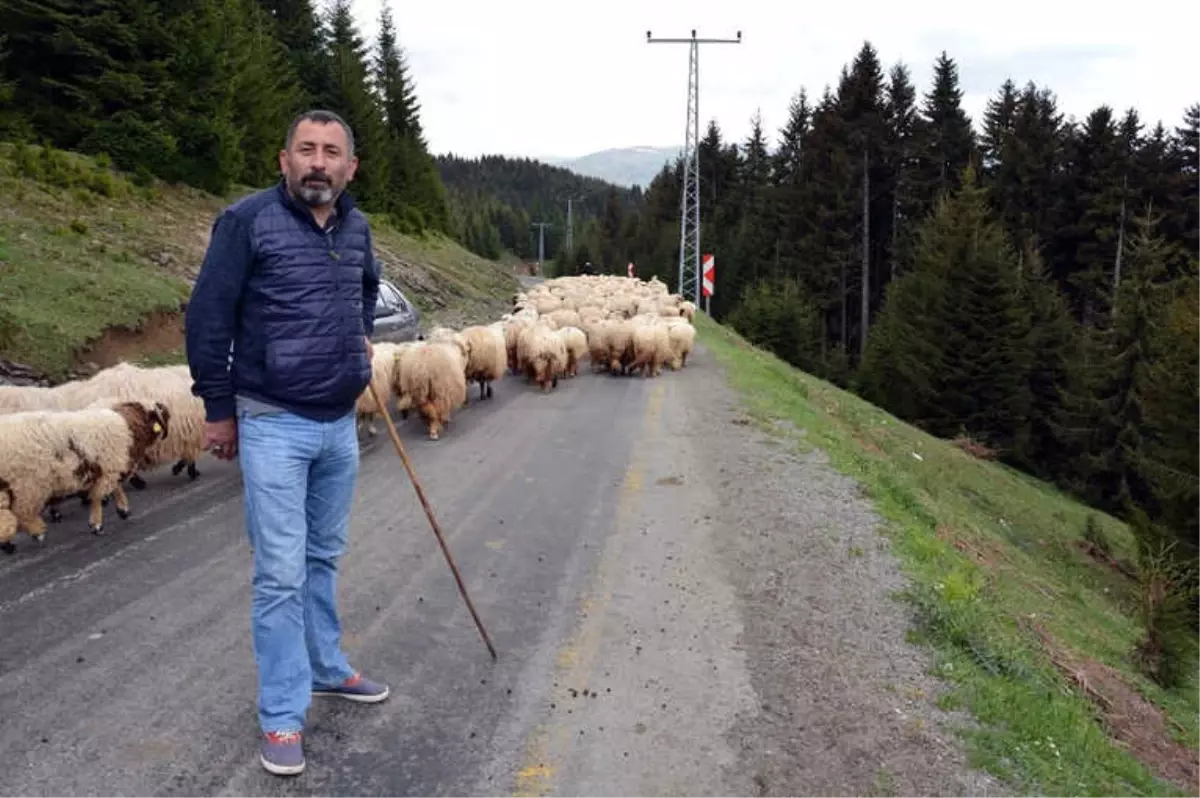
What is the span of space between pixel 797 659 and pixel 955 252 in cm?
3436

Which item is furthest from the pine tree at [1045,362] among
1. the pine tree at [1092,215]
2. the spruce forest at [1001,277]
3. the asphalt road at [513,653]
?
the asphalt road at [513,653]

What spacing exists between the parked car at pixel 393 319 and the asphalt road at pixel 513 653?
6.48m

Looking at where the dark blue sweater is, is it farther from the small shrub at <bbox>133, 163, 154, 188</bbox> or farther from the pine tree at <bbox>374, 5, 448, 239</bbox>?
the pine tree at <bbox>374, 5, 448, 239</bbox>

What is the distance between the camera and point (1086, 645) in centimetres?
845

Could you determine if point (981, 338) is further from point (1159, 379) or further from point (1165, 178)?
point (1165, 178)

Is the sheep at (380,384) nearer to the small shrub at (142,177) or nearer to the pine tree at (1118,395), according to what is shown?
the small shrub at (142,177)

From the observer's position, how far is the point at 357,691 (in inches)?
168

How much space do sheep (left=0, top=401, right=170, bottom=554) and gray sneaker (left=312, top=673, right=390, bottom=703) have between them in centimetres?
345

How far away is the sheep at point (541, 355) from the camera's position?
49.0ft

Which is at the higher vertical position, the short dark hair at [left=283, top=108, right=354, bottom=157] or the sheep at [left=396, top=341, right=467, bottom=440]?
the short dark hair at [left=283, top=108, right=354, bottom=157]

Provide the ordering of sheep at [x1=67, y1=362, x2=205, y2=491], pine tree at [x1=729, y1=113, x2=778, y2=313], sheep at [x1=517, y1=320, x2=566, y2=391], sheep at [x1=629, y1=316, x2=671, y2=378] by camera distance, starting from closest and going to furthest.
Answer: sheep at [x1=67, y1=362, x2=205, y2=491]
sheep at [x1=517, y1=320, x2=566, y2=391]
sheep at [x1=629, y1=316, x2=671, y2=378]
pine tree at [x1=729, y1=113, x2=778, y2=313]

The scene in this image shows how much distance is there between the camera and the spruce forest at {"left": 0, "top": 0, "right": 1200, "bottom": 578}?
21.3 metres

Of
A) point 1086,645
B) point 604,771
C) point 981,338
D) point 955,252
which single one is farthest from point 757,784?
point 955,252

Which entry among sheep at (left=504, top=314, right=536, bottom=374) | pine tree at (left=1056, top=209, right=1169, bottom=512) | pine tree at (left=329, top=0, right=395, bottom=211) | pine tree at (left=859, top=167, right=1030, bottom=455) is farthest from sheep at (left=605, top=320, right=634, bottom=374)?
pine tree at (left=329, top=0, right=395, bottom=211)
